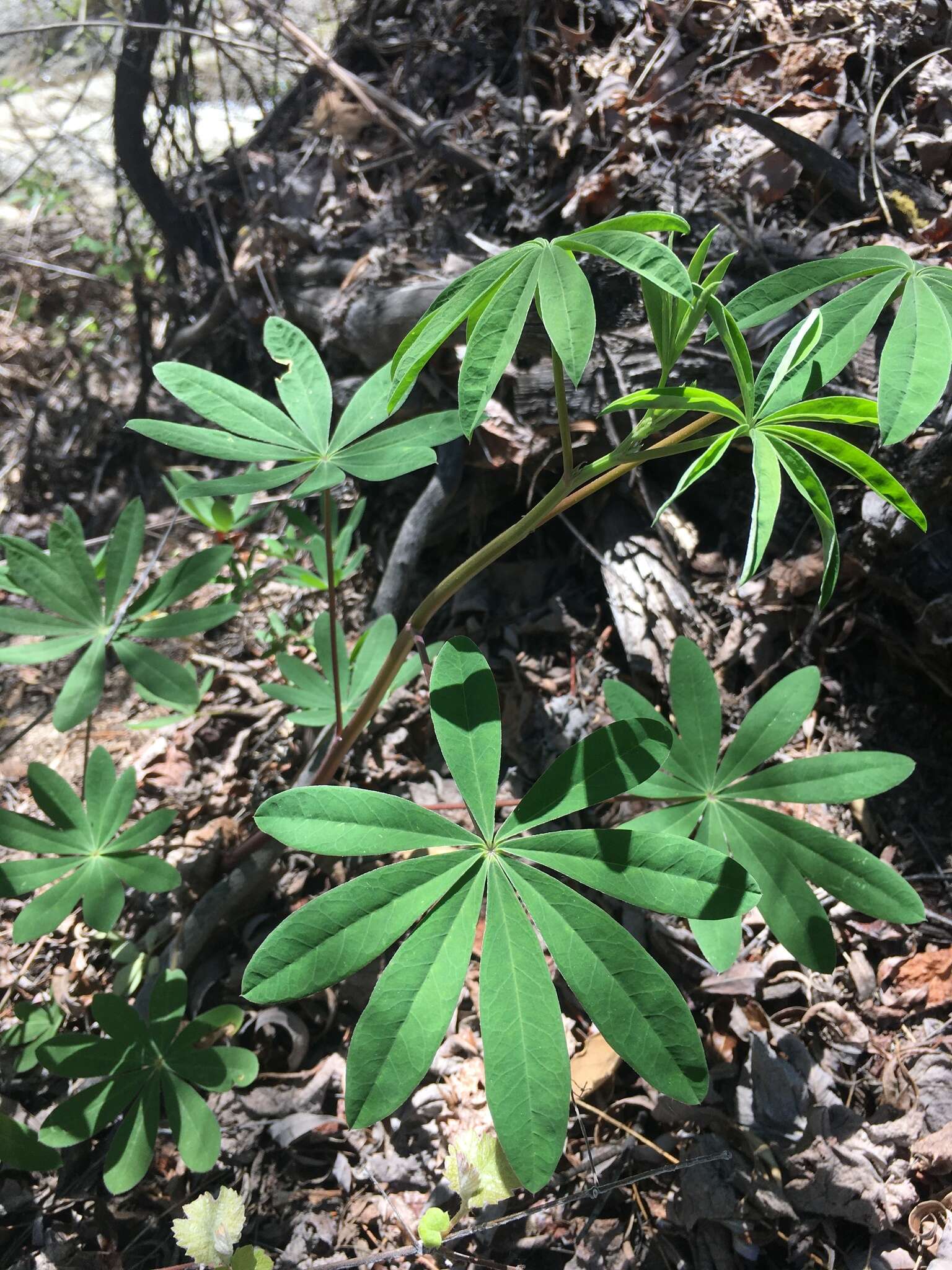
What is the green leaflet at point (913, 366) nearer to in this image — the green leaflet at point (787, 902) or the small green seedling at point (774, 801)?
the small green seedling at point (774, 801)

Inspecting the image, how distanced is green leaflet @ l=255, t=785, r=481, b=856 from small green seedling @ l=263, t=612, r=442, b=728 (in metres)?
0.76

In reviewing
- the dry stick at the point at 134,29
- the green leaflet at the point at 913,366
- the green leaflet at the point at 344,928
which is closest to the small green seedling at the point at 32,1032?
the green leaflet at the point at 344,928

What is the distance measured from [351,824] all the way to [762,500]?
72cm

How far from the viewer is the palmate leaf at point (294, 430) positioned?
137 centimetres

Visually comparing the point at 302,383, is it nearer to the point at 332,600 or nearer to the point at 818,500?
the point at 332,600

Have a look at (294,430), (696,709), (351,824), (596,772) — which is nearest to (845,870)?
(696,709)

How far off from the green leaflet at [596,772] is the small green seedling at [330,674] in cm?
79

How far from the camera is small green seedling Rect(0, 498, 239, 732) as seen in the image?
1717mm

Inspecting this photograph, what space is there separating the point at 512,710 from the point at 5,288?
3.96m

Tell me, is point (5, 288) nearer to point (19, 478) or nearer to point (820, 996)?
point (19, 478)

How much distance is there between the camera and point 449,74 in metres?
3.20

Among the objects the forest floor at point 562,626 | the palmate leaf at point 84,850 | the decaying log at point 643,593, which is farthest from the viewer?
the decaying log at point 643,593

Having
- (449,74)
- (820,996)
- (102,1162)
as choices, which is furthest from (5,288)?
(820,996)

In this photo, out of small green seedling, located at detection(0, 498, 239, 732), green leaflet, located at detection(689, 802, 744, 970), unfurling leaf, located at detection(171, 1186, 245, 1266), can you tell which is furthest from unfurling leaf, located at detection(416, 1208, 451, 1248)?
small green seedling, located at detection(0, 498, 239, 732)
